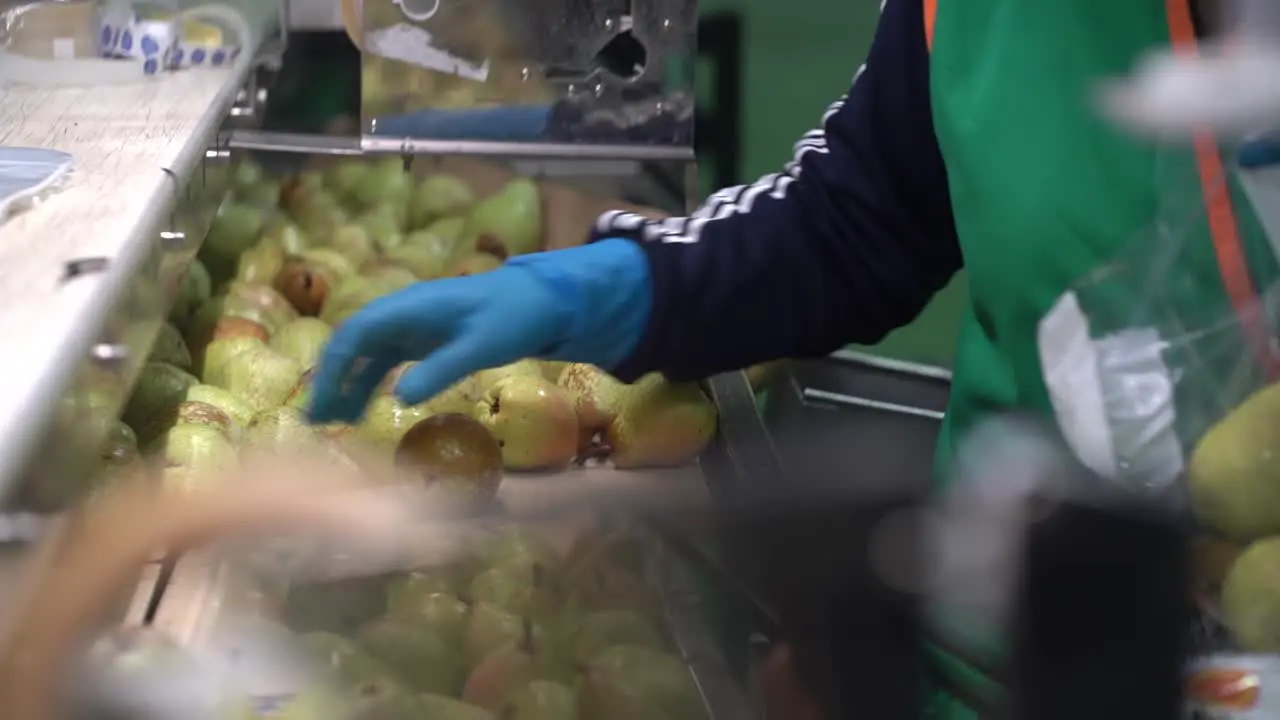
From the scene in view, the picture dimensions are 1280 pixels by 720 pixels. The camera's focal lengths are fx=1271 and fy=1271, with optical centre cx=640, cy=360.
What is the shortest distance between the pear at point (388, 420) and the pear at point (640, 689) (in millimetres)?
451

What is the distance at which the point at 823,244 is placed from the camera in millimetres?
949

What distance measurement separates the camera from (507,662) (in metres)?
0.58

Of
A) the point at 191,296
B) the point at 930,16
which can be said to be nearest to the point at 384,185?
the point at 191,296

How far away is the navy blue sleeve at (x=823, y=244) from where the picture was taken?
91 centimetres

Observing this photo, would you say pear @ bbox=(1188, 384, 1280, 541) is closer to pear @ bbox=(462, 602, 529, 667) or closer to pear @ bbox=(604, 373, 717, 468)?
pear @ bbox=(462, 602, 529, 667)

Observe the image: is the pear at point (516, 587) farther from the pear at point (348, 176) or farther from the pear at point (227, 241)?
the pear at point (348, 176)

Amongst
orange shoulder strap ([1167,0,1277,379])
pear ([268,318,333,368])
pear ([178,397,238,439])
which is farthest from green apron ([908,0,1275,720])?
pear ([268,318,333,368])

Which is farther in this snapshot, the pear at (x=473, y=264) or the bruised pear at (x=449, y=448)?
the pear at (x=473, y=264)

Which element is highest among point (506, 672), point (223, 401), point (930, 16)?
point (930, 16)

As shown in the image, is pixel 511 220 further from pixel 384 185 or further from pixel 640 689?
pixel 640 689

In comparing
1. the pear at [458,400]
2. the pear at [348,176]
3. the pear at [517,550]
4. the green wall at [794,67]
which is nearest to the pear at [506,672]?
the pear at [517,550]

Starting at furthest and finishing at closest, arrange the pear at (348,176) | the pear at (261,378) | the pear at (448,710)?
the pear at (348,176) < the pear at (261,378) < the pear at (448,710)

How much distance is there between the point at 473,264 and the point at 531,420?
41 centimetres

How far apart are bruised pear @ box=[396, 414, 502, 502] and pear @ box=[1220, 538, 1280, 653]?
470mm
